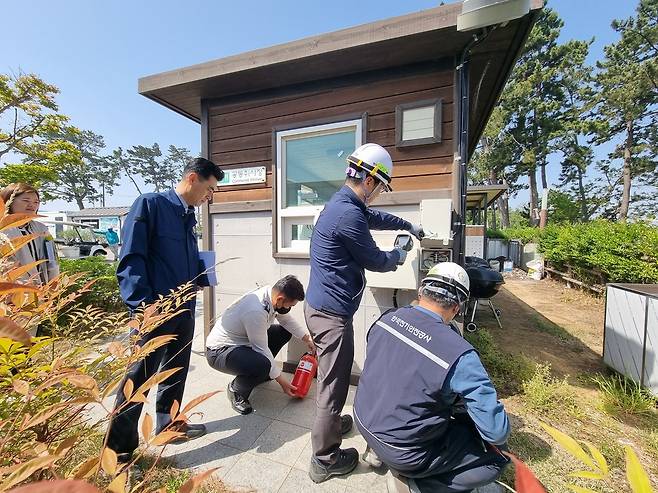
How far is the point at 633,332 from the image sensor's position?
9.45ft

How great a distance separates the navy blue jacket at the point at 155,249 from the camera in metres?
1.76

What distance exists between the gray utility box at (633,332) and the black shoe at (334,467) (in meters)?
2.93

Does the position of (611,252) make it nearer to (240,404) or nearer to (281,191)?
(281,191)

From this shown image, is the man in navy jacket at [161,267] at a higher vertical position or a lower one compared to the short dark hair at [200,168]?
lower

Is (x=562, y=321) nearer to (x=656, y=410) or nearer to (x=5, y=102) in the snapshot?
(x=656, y=410)

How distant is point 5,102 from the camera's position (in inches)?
375

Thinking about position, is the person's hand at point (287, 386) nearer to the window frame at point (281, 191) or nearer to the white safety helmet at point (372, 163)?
the window frame at point (281, 191)

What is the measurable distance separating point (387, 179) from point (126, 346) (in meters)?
1.74

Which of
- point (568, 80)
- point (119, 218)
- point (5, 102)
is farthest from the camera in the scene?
point (119, 218)

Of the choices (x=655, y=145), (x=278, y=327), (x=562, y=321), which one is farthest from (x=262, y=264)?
(x=655, y=145)

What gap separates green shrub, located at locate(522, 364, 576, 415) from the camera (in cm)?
253

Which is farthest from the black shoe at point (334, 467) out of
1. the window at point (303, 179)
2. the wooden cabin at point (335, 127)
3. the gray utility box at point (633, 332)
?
the gray utility box at point (633, 332)

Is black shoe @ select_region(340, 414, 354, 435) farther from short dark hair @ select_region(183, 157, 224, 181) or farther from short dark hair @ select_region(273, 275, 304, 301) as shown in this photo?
short dark hair @ select_region(183, 157, 224, 181)

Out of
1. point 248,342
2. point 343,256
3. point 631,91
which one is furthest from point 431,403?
point 631,91
